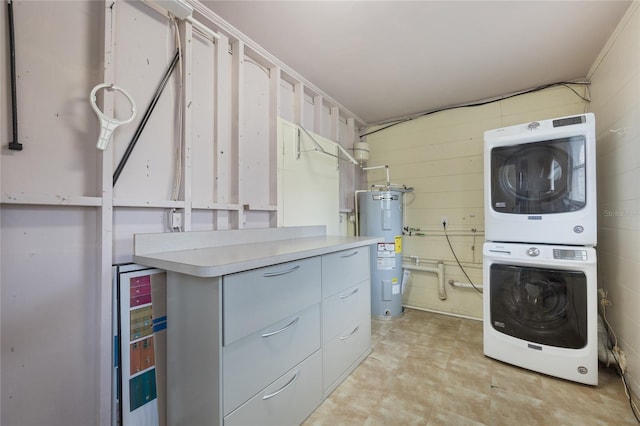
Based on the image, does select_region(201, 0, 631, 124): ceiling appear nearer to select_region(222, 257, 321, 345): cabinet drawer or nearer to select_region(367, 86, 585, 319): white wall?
select_region(367, 86, 585, 319): white wall

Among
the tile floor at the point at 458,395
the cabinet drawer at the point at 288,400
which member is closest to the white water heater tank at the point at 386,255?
the tile floor at the point at 458,395

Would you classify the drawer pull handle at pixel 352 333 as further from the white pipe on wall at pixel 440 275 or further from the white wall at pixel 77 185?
the white pipe on wall at pixel 440 275

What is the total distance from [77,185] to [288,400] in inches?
55.8

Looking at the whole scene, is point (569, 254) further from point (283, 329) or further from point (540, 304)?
point (283, 329)

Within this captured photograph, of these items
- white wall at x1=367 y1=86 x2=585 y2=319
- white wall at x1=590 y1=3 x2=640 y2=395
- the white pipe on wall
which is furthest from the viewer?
the white pipe on wall

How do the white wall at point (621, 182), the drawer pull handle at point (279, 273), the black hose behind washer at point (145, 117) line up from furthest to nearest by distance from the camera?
1. the white wall at point (621, 182)
2. the black hose behind washer at point (145, 117)
3. the drawer pull handle at point (279, 273)

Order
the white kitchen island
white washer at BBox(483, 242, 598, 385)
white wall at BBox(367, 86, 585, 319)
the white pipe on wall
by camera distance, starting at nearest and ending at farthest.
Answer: the white kitchen island → white washer at BBox(483, 242, 598, 385) → white wall at BBox(367, 86, 585, 319) → the white pipe on wall

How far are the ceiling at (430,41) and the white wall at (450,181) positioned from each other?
245mm

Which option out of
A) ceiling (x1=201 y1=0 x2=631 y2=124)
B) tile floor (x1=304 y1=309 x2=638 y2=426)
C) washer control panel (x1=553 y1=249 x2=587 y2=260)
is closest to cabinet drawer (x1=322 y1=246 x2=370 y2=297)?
tile floor (x1=304 y1=309 x2=638 y2=426)

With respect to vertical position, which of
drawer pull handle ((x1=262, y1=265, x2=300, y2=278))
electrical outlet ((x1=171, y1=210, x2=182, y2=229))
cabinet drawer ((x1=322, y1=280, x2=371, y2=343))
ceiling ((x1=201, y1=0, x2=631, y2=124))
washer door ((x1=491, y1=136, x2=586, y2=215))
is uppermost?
ceiling ((x1=201, y1=0, x2=631, y2=124))

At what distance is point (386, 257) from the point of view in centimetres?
284

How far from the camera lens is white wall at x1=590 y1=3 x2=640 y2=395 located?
5.16 feet

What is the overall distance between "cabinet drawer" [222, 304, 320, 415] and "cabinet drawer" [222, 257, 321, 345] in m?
0.05

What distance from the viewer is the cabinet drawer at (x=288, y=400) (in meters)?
1.09
